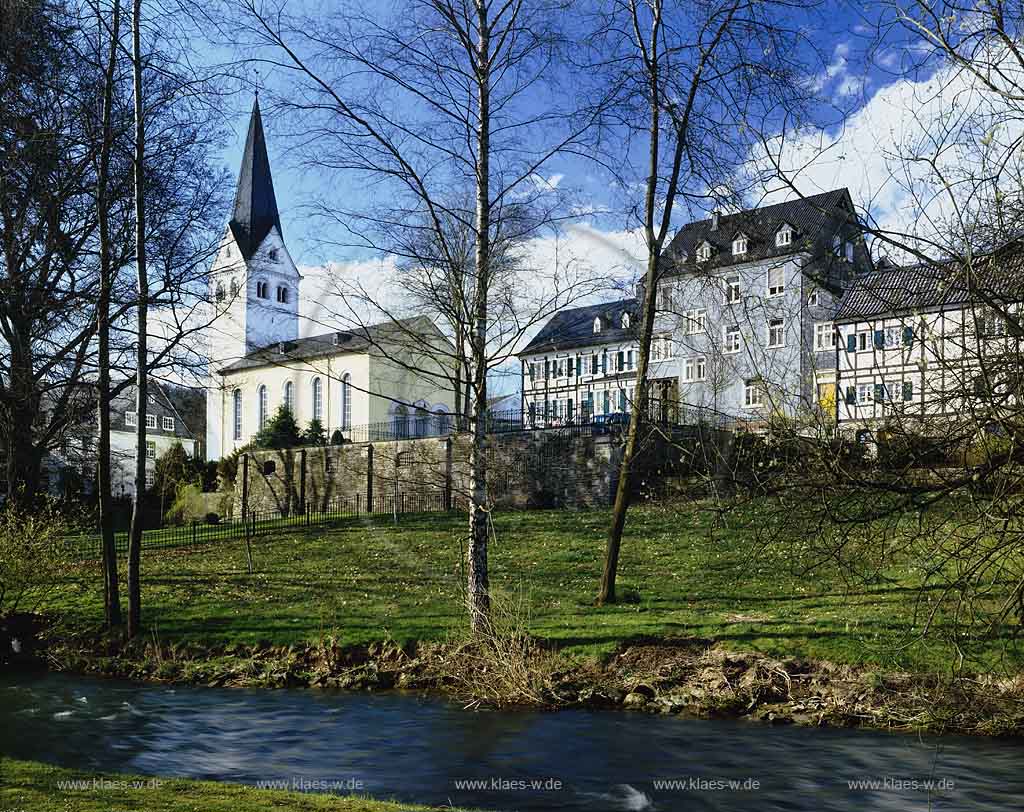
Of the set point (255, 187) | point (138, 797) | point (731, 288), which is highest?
point (255, 187)

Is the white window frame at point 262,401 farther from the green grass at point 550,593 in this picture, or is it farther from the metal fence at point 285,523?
the green grass at point 550,593

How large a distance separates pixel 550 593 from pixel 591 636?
3.99m

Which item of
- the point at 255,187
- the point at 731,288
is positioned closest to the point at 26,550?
the point at 731,288

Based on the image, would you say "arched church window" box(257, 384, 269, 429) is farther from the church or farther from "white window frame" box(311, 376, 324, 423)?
"white window frame" box(311, 376, 324, 423)

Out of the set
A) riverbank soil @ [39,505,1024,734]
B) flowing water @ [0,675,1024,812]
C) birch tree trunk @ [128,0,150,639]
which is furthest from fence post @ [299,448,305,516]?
flowing water @ [0,675,1024,812]

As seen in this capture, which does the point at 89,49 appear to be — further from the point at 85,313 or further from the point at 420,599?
the point at 420,599

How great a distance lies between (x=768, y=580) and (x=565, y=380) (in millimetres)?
44483

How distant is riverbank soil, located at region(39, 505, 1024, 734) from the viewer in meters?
11.8

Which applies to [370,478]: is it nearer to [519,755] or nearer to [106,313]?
[106,313]

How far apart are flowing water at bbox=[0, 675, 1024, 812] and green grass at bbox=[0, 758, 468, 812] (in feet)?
5.58

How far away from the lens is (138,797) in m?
6.84

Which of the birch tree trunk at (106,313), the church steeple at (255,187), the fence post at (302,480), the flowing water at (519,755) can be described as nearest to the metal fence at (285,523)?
the fence post at (302,480)

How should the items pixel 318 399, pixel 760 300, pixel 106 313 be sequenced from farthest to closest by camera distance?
pixel 318 399 → pixel 106 313 → pixel 760 300

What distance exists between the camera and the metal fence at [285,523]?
99.3 ft
